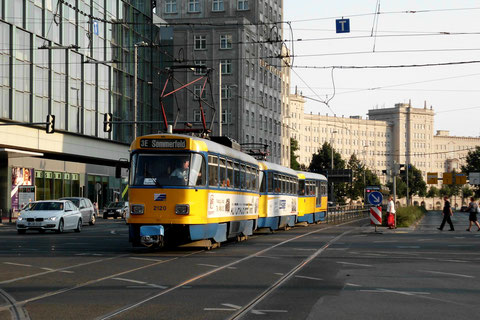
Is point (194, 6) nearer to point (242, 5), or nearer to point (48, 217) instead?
point (242, 5)

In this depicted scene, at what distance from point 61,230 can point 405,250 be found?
1667cm

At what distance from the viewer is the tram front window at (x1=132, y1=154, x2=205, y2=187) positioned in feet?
68.6

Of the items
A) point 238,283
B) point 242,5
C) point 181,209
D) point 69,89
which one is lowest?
point 238,283

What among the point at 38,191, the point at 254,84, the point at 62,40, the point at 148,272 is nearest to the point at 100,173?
the point at 38,191

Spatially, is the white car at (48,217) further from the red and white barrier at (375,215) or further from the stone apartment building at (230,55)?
the stone apartment building at (230,55)

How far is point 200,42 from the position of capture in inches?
3703

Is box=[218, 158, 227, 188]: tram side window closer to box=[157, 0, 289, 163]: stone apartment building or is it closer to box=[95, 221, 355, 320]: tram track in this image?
box=[95, 221, 355, 320]: tram track

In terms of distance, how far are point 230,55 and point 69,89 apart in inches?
1412

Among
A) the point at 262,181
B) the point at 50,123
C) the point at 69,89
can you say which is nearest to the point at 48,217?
the point at 50,123

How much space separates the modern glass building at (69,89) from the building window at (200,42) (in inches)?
567

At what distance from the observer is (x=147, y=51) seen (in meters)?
76.4

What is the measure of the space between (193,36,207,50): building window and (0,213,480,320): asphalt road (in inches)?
2817

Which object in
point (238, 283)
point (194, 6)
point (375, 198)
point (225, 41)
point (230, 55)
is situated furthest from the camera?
point (194, 6)

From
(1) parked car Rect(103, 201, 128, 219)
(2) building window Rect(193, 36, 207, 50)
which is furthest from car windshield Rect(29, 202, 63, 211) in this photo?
(2) building window Rect(193, 36, 207, 50)
